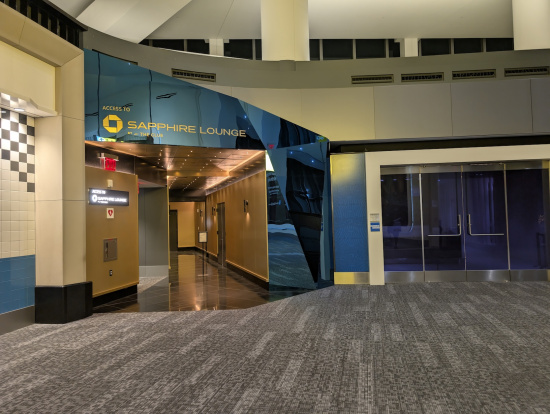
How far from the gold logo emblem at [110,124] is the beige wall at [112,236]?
82 centimetres

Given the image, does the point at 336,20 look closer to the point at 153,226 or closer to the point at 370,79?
the point at 370,79

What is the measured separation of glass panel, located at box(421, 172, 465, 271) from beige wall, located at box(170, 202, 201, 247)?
16.2 m

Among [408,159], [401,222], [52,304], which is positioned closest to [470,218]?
[401,222]

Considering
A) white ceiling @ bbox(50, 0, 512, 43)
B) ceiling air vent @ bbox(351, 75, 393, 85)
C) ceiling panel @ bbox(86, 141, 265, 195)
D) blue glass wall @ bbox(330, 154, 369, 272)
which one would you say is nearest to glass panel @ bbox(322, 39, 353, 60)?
white ceiling @ bbox(50, 0, 512, 43)

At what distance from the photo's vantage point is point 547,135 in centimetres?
976

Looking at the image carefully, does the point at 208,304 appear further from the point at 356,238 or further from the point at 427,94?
the point at 427,94

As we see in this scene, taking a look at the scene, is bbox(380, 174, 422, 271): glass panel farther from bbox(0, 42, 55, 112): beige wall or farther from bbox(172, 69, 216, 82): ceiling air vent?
bbox(0, 42, 55, 112): beige wall

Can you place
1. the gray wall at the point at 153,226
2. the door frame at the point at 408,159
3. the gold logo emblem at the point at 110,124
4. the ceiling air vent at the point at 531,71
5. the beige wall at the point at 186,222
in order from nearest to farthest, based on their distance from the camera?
the gold logo emblem at the point at 110,124
the door frame at the point at 408,159
the ceiling air vent at the point at 531,71
the gray wall at the point at 153,226
the beige wall at the point at 186,222

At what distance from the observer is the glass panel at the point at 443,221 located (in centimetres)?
952

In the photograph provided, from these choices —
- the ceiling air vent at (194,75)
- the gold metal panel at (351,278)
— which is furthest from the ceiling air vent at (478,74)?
the ceiling air vent at (194,75)

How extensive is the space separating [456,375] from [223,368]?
6.75 ft

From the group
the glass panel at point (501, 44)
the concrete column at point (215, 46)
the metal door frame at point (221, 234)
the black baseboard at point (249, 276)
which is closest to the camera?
the black baseboard at point (249, 276)

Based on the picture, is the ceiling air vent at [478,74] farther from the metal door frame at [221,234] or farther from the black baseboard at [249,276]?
the metal door frame at [221,234]

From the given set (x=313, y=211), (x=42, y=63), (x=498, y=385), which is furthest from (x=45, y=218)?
(x=498, y=385)
